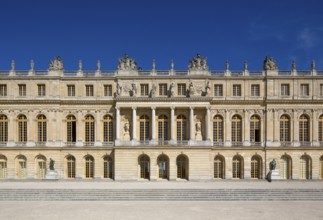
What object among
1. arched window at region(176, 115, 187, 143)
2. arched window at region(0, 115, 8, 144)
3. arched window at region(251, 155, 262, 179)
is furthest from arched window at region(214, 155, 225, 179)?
arched window at region(0, 115, 8, 144)

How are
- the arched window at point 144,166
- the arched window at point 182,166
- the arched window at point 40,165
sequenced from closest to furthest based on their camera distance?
the arched window at point 182,166 → the arched window at point 144,166 → the arched window at point 40,165

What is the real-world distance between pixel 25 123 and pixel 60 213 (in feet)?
74.6

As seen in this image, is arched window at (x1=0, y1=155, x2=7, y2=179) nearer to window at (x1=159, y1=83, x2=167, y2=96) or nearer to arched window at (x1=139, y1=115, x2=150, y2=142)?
arched window at (x1=139, y1=115, x2=150, y2=142)

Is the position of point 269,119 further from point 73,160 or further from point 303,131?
point 73,160

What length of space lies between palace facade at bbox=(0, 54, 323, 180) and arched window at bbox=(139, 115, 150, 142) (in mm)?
124

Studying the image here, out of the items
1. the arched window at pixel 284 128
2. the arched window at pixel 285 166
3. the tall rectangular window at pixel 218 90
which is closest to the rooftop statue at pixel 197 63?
the tall rectangular window at pixel 218 90

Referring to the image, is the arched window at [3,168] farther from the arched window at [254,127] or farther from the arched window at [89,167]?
the arched window at [254,127]

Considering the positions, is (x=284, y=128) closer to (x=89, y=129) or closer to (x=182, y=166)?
(x=182, y=166)

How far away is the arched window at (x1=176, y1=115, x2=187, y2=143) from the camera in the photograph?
40.7 metres

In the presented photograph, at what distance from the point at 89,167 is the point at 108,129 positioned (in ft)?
17.5

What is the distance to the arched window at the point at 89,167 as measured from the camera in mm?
41281

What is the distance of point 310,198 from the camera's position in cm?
2747

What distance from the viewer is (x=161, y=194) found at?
2816cm

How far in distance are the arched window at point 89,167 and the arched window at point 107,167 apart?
1.56m
